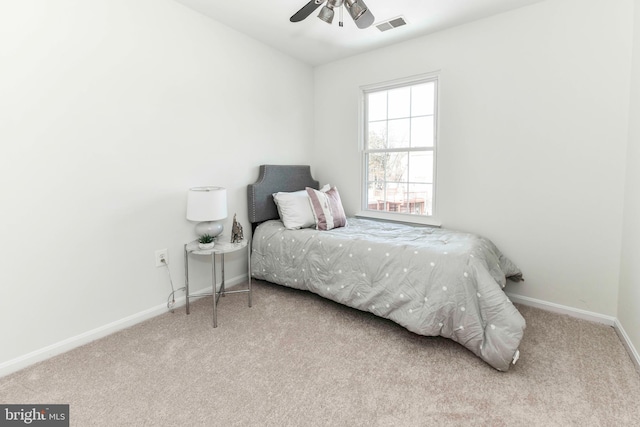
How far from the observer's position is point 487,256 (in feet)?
7.43

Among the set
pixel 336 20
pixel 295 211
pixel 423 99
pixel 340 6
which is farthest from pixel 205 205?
pixel 423 99

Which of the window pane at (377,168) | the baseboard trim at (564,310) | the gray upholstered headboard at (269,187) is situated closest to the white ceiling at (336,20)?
the window pane at (377,168)

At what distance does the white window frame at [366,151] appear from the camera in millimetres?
2982

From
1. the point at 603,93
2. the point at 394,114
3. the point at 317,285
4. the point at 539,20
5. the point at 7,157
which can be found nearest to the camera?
the point at 7,157

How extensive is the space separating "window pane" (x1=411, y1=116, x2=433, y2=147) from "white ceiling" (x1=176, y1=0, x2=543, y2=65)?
786mm

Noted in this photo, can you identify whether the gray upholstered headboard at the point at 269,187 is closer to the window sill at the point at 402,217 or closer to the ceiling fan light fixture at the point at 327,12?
the window sill at the point at 402,217

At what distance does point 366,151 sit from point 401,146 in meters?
0.41

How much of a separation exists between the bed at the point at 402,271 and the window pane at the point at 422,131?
848 mm

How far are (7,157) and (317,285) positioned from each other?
2092mm

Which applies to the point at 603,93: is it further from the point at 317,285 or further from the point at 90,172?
the point at 90,172

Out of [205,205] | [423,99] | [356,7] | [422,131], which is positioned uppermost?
[356,7]

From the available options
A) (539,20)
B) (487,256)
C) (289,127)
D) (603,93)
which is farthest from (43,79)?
(603,93)

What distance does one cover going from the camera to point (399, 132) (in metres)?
3.29
